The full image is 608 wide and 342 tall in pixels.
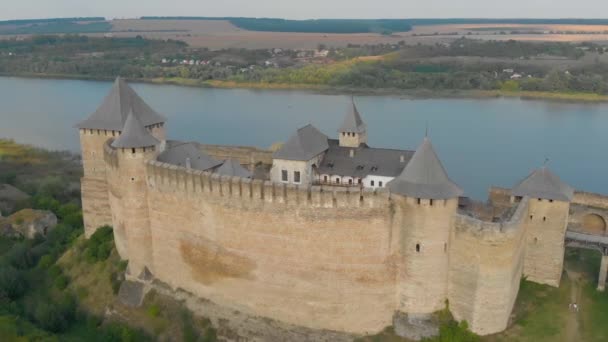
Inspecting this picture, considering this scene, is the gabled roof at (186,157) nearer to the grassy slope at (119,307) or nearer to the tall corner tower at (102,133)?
the tall corner tower at (102,133)

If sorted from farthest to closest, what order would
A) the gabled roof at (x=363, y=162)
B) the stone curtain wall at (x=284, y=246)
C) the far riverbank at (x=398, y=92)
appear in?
the far riverbank at (x=398, y=92) → the gabled roof at (x=363, y=162) → the stone curtain wall at (x=284, y=246)

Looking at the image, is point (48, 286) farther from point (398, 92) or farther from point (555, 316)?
point (398, 92)

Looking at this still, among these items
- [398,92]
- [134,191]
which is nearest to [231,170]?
[134,191]

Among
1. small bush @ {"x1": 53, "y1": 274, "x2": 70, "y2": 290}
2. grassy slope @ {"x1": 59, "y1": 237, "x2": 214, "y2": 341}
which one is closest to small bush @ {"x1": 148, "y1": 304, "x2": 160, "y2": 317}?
grassy slope @ {"x1": 59, "y1": 237, "x2": 214, "y2": 341}

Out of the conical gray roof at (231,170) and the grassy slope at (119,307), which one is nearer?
the grassy slope at (119,307)

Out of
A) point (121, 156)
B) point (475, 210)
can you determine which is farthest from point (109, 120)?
point (475, 210)

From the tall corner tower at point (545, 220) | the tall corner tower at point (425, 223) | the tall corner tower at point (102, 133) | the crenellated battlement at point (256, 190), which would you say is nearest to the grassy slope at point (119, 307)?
the tall corner tower at point (102, 133)
